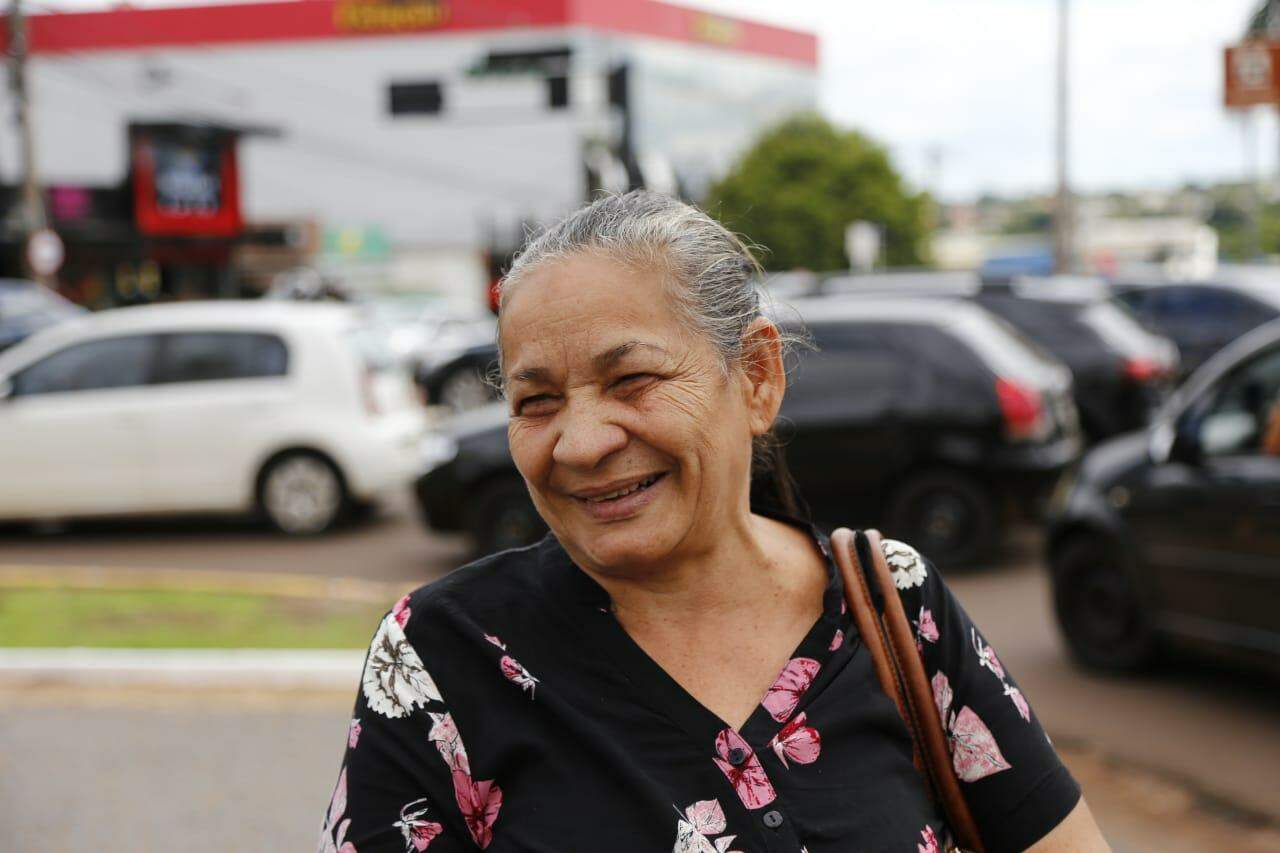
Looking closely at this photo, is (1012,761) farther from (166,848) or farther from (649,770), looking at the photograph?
(166,848)

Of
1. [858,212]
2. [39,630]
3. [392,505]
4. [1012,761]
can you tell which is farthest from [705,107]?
[1012,761]

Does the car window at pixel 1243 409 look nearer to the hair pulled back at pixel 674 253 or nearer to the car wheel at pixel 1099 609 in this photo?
the car wheel at pixel 1099 609

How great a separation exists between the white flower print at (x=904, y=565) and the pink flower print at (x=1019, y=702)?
0.65 feet

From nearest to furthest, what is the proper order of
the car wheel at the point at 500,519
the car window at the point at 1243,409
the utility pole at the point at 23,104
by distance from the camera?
the car window at the point at 1243,409 → the car wheel at the point at 500,519 → the utility pole at the point at 23,104

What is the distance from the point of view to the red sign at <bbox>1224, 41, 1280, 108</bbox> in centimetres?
665

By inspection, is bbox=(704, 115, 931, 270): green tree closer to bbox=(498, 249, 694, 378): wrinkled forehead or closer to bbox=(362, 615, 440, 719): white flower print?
bbox=(498, 249, 694, 378): wrinkled forehead

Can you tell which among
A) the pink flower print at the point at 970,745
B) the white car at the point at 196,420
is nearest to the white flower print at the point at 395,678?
the pink flower print at the point at 970,745

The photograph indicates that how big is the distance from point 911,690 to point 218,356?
9229 millimetres

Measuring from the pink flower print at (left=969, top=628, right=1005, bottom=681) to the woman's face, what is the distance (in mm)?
441

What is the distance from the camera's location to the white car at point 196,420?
10.1 metres

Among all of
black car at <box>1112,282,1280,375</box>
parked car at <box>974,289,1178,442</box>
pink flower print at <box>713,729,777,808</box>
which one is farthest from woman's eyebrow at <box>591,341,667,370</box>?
black car at <box>1112,282,1280,375</box>

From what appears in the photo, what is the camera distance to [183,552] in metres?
9.91

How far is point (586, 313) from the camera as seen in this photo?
1.77 m

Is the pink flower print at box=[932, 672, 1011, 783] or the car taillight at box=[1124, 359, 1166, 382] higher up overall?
the pink flower print at box=[932, 672, 1011, 783]
